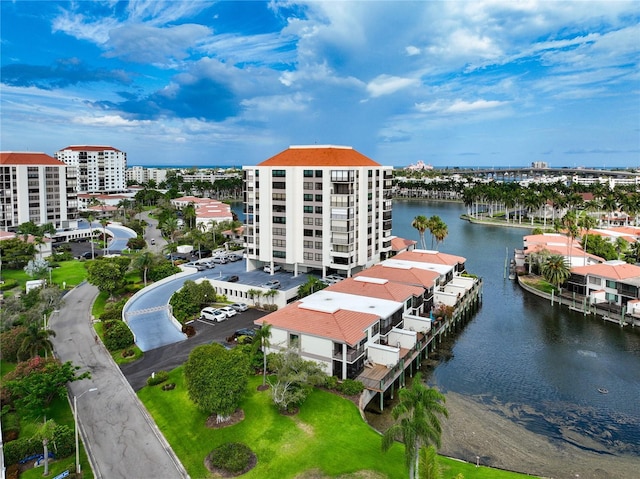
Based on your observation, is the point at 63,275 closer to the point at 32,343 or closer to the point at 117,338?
the point at 117,338

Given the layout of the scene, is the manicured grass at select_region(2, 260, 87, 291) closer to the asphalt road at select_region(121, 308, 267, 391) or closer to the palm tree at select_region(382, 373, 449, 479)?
the asphalt road at select_region(121, 308, 267, 391)

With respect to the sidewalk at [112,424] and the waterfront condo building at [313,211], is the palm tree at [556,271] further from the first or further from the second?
the sidewalk at [112,424]

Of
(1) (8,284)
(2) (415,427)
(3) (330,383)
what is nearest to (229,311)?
(3) (330,383)

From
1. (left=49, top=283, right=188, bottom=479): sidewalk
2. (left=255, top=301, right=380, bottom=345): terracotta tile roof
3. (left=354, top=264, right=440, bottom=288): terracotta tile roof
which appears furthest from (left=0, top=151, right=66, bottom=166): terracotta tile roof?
(left=255, top=301, right=380, bottom=345): terracotta tile roof

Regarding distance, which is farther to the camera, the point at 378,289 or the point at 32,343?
the point at 378,289

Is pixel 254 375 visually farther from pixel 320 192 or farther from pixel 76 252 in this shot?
pixel 76 252

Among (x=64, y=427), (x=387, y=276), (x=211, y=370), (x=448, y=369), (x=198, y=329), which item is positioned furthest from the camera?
(x=387, y=276)

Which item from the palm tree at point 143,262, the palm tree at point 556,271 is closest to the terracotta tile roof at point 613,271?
the palm tree at point 556,271

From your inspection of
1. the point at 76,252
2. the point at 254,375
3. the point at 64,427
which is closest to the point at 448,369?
the point at 254,375
